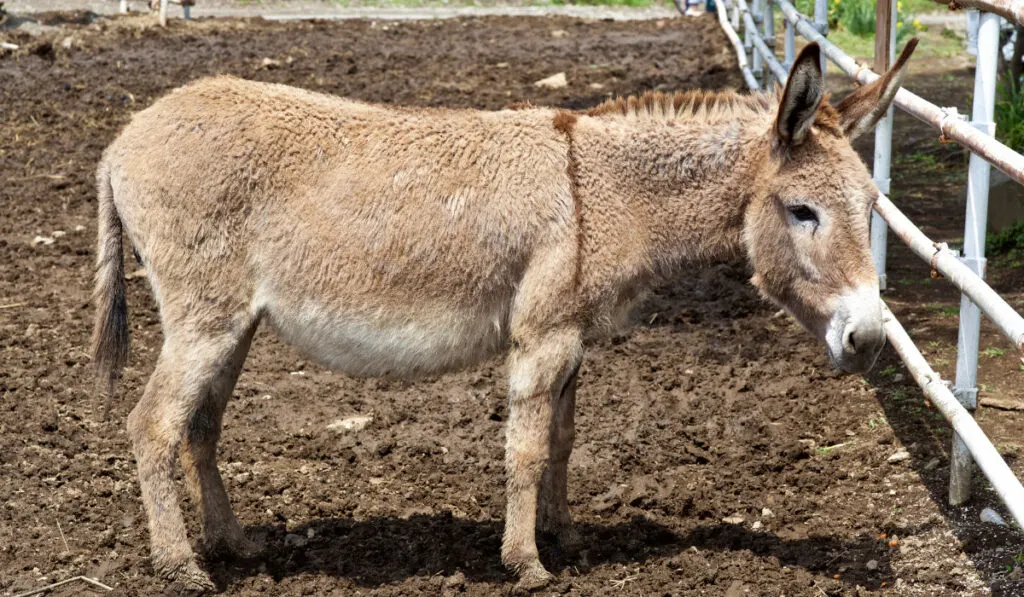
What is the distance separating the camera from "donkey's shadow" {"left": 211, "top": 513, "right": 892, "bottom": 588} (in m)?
4.27

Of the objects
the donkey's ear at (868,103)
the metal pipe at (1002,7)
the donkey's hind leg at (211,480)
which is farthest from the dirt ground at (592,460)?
the metal pipe at (1002,7)

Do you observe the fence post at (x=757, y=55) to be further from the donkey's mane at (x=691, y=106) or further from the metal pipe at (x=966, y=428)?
the donkey's mane at (x=691, y=106)

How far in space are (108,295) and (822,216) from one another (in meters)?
2.87

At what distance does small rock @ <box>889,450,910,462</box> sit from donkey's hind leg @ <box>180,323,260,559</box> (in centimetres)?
277

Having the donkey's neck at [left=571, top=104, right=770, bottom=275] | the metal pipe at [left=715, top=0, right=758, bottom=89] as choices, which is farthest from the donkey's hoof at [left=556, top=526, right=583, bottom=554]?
the metal pipe at [left=715, top=0, right=758, bottom=89]

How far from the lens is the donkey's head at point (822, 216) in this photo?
3.86 m

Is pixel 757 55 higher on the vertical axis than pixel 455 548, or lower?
higher

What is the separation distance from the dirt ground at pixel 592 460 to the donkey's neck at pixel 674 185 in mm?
1210

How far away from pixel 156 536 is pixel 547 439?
5.10 feet

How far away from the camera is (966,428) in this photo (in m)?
3.96

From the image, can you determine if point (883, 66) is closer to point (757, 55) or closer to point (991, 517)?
point (991, 517)

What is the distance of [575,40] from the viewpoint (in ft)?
49.8

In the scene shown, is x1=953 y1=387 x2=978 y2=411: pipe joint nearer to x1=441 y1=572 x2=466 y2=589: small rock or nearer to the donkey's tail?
x1=441 y1=572 x2=466 y2=589: small rock

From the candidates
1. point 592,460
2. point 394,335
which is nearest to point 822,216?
point 394,335
